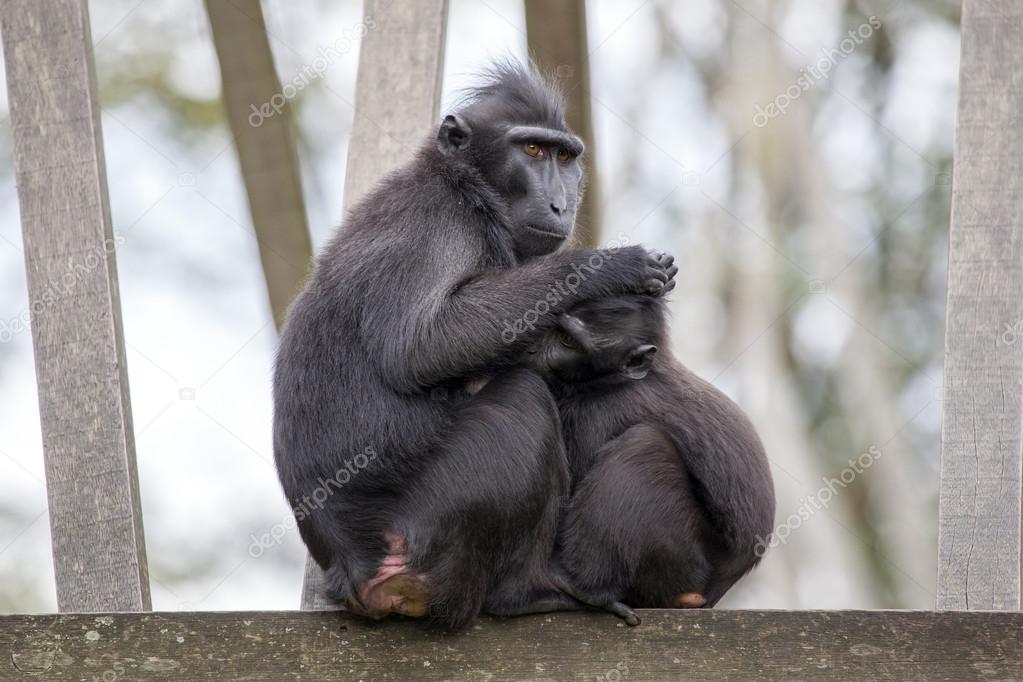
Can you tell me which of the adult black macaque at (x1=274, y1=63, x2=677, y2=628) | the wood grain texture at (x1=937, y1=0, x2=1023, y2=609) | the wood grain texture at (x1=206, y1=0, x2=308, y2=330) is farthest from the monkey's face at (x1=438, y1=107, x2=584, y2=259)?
the wood grain texture at (x1=206, y1=0, x2=308, y2=330)

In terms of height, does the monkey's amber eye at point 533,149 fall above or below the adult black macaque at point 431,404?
above

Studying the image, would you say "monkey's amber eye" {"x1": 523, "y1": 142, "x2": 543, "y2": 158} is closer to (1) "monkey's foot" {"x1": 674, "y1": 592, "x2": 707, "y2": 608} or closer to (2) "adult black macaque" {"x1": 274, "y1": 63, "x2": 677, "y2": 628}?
(2) "adult black macaque" {"x1": 274, "y1": 63, "x2": 677, "y2": 628}

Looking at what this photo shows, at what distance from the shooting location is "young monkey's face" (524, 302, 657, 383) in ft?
15.2

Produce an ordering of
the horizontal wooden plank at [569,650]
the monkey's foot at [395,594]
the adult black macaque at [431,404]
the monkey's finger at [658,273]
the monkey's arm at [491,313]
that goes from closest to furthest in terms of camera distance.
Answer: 1. the horizontal wooden plank at [569,650]
2. the monkey's foot at [395,594]
3. the adult black macaque at [431,404]
4. the monkey's arm at [491,313]
5. the monkey's finger at [658,273]

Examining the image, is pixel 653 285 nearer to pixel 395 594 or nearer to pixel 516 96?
pixel 516 96

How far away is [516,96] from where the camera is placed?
17.8 feet

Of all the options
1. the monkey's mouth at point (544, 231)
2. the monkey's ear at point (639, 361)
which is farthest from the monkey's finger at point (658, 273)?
the monkey's mouth at point (544, 231)

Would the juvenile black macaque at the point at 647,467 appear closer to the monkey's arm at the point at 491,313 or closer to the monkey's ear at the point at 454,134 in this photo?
the monkey's arm at the point at 491,313

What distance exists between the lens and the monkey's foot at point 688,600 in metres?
4.70

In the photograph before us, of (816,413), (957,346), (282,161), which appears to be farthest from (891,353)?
(957,346)

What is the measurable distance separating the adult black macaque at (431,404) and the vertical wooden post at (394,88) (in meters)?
0.64

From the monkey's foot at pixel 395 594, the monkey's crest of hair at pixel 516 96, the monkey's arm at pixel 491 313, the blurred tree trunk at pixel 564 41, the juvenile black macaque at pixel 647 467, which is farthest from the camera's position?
the blurred tree trunk at pixel 564 41

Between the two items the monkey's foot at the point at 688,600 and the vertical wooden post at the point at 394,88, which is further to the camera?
the vertical wooden post at the point at 394,88

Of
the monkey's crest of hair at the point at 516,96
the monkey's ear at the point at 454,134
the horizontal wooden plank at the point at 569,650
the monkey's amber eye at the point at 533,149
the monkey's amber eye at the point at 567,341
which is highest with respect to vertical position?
the monkey's crest of hair at the point at 516,96
